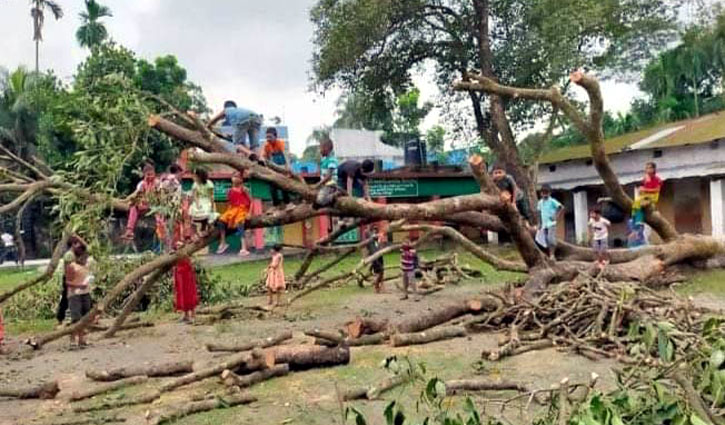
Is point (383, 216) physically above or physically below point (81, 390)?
above

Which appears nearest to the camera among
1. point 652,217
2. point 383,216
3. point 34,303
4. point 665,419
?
point 665,419

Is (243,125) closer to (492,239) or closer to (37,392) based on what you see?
(37,392)

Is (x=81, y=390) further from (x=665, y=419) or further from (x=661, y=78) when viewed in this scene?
(x=661, y=78)

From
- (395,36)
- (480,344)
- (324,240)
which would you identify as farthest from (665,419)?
(395,36)

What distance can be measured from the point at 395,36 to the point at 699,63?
1493cm

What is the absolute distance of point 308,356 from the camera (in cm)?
791

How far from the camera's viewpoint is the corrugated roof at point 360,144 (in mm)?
40812

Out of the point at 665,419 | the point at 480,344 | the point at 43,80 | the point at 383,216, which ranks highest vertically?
the point at 43,80

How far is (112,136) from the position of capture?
952 cm

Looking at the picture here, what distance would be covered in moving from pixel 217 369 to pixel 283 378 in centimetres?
64

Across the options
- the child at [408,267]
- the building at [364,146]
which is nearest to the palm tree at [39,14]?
the building at [364,146]

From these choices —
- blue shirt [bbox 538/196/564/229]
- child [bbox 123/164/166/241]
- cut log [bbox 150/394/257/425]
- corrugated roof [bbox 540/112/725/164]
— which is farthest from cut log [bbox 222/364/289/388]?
corrugated roof [bbox 540/112/725/164]

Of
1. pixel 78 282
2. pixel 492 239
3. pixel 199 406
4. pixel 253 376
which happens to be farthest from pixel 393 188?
pixel 199 406

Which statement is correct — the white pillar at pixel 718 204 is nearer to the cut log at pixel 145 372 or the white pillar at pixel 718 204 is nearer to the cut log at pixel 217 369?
the cut log at pixel 217 369
